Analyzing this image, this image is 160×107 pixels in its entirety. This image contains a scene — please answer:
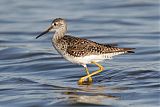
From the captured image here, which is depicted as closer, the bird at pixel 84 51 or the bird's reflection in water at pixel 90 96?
the bird's reflection in water at pixel 90 96

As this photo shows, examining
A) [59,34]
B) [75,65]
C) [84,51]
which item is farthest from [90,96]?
[75,65]

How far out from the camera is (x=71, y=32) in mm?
21312

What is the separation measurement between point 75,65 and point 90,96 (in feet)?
11.0

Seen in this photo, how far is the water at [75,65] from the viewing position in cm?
1344

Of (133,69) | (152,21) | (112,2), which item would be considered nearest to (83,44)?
(133,69)

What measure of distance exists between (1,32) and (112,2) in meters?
6.34

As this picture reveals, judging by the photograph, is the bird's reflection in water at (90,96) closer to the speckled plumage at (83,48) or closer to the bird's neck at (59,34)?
the speckled plumage at (83,48)

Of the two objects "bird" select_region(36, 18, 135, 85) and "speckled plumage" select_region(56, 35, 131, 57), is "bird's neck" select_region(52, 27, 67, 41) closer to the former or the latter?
"bird" select_region(36, 18, 135, 85)

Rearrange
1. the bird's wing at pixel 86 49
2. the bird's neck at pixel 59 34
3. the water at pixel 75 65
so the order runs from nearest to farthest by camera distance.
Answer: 1. the water at pixel 75 65
2. the bird's wing at pixel 86 49
3. the bird's neck at pixel 59 34

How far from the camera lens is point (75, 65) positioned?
16859mm

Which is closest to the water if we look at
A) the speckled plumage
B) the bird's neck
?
the speckled plumage

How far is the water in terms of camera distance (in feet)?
44.1

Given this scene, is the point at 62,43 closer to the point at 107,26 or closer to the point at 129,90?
the point at 129,90

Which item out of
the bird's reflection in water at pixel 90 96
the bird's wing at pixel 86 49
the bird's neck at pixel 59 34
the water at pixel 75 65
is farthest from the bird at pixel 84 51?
the bird's reflection in water at pixel 90 96
